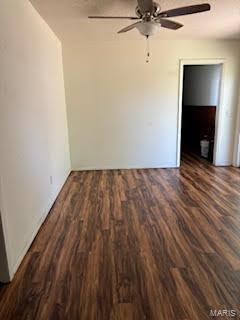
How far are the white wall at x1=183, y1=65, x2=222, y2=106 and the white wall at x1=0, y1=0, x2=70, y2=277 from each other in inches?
153

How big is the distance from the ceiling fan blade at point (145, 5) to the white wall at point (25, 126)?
1219 mm

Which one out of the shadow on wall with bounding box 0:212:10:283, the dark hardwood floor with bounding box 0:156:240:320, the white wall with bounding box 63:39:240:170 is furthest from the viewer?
the white wall with bounding box 63:39:240:170

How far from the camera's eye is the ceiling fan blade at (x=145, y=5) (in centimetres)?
222

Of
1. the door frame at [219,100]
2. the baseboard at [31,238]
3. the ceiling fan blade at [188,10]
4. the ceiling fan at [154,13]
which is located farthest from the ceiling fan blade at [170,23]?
the baseboard at [31,238]

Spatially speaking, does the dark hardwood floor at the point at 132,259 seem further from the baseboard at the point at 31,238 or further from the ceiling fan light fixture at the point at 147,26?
the ceiling fan light fixture at the point at 147,26

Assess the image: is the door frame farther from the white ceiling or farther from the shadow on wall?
the shadow on wall

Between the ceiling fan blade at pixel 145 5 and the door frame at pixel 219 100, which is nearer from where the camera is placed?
the ceiling fan blade at pixel 145 5

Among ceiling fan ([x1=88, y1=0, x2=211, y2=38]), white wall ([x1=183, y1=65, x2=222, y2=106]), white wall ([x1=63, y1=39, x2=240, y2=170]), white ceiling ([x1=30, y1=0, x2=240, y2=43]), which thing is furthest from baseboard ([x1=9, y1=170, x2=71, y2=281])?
white wall ([x1=183, y1=65, x2=222, y2=106])

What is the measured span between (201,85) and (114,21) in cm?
368

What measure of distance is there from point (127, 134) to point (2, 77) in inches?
124

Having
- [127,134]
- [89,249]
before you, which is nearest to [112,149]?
[127,134]

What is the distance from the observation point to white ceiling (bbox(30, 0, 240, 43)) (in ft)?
8.78

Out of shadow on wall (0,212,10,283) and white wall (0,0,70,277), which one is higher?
white wall (0,0,70,277)

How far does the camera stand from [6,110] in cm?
187
